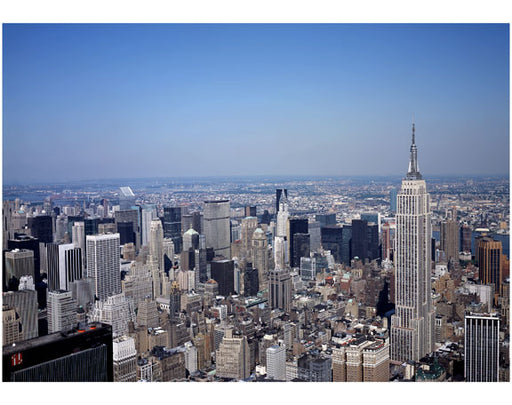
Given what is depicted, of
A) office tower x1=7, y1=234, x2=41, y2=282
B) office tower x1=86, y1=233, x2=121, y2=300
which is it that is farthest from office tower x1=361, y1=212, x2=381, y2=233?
office tower x1=7, y1=234, x2=41, y2=282

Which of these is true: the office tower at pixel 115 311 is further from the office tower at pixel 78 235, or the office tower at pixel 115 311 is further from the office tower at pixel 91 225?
the office tower at pixel 91 225

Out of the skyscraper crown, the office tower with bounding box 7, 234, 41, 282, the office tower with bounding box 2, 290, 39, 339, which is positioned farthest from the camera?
the office tower with bounding box 7, 234, 41, 282

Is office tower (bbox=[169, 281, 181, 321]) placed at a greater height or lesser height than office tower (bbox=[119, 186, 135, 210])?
lesser

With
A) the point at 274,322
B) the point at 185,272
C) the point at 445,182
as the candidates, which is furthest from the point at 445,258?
the point at 185,272

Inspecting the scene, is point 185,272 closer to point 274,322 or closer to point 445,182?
point 274,322

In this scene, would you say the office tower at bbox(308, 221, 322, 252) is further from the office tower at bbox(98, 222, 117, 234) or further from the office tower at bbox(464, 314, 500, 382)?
the office tower at bbox(98, 222, 117, 234)

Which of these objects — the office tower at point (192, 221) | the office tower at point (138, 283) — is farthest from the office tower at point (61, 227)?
the office tower at point (192, 221)
